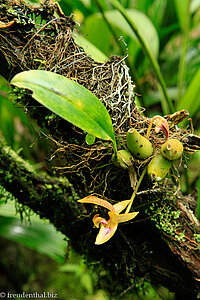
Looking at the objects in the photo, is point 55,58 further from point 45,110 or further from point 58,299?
point 58,299

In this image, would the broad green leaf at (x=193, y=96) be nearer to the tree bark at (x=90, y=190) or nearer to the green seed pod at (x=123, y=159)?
the tree bark at (x=90, y=190)

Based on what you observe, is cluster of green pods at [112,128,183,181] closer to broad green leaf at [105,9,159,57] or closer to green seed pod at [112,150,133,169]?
green seed pod at [112,150,133,169]

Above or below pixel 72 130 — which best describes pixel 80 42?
above

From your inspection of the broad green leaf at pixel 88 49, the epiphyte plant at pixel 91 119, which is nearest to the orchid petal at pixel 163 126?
the epiphyte plant at pixel 91 119

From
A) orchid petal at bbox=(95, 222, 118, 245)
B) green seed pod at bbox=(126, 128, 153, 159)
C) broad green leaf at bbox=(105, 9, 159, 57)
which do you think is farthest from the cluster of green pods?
broad green leaf at bbox=(105, 9, 159, 57)

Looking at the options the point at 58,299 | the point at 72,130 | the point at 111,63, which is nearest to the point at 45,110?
the point at 72,130

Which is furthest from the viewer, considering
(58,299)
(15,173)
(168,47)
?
(168,47)

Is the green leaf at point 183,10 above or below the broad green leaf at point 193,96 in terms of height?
above
